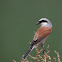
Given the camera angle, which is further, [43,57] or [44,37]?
[44,37]

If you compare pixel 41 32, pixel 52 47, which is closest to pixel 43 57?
pixel 41 32

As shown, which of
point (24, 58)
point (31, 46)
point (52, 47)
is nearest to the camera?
point (24, 58)

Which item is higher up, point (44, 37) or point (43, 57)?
point (44, 37)

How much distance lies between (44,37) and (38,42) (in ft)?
0.64

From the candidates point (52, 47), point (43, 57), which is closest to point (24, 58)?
point (43, 57)

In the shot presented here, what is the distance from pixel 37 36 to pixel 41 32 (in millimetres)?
178

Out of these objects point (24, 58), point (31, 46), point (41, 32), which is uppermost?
point (41, 32)

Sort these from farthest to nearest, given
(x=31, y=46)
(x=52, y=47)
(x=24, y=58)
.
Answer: (x=52, y=47) < (x=31, y=46) < (x=24, y=58)

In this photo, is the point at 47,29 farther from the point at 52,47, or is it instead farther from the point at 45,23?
the point at 52,47

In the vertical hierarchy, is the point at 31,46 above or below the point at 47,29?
below

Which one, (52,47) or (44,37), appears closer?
(44,37)

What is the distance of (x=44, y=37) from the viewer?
4531mm

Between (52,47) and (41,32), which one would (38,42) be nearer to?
(41,32)

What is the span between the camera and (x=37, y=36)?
4320 mm
